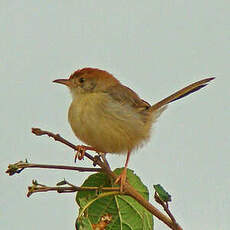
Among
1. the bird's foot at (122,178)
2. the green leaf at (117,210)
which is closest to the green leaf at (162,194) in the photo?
the bird's foot at (122,178)

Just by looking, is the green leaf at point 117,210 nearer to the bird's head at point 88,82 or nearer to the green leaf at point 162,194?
the green leaf at point 162,194

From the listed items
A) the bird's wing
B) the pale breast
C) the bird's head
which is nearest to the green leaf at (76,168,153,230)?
the pale breast

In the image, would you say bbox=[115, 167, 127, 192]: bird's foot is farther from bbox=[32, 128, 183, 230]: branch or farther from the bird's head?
the bird's head

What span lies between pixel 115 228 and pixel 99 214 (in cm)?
15

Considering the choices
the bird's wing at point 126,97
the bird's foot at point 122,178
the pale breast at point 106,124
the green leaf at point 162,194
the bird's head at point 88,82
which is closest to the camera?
the green leaf at point 162,194

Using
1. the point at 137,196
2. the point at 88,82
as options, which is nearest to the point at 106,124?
the point at 88,82

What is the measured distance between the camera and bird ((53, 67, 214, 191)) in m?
4.85

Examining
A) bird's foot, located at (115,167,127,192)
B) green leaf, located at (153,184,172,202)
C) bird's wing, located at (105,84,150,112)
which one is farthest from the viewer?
bird's wing, located at (105,84,150,112)

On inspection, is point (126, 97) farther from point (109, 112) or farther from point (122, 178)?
point (122, 178)

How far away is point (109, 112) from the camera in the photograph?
16.7 ft

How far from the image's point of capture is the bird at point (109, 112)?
485cm

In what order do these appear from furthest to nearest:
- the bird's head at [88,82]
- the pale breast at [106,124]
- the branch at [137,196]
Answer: the bird's head at [88,82] < the pale breast at [106,124] < the branch at [137,196]

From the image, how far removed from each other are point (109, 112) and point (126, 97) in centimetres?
53

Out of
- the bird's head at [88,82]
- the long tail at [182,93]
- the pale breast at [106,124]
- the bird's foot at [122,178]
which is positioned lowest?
the bird's foot at [122,178]
